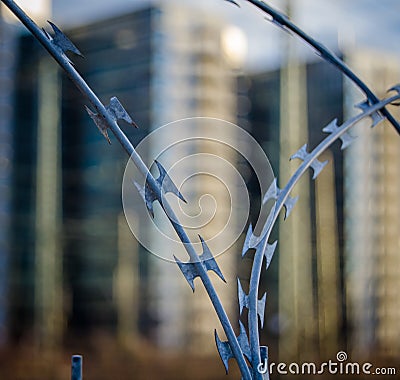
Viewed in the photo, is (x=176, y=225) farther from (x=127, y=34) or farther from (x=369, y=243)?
(x=127, y=34)

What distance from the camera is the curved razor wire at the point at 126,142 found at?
423mm

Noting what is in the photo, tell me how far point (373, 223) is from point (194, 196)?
819 millimetres

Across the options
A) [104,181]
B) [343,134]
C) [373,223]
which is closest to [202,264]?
[343,134]

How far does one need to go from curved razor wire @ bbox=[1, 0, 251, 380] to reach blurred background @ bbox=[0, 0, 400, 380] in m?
2.30

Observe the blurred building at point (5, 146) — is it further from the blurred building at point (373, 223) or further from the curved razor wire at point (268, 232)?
the curved razor wire at point (268, 232)

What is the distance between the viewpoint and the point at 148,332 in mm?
3158

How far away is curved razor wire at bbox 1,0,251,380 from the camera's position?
1.39 ft

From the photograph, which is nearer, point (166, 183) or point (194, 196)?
point (166, 183)

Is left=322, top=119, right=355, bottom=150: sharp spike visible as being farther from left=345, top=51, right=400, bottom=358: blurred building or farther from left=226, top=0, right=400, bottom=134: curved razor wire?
left=345, top=51, right=400, bottom=358: blurred building

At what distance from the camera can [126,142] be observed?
16.9 inches

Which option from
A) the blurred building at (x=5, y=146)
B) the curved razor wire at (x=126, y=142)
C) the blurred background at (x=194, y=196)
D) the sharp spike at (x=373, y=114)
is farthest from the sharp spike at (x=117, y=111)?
the blurred building at (x=5, y=146)

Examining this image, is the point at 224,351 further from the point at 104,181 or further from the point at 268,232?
the point at 104,181

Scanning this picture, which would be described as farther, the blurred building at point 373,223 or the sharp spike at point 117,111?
the blurred building at point 373,223

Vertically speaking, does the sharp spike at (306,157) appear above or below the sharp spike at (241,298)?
above
